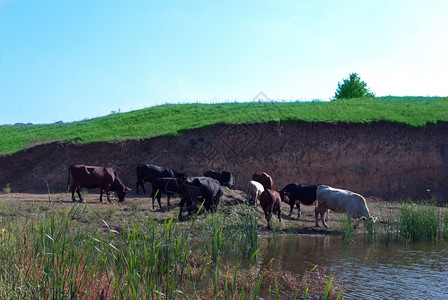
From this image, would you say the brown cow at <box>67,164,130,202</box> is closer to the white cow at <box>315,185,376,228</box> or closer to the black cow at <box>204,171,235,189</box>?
the black cow at <box>204,171,235,189</box>

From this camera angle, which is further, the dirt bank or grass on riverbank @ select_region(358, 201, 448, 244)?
the dirt bank

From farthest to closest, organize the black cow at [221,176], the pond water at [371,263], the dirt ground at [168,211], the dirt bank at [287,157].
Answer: the dirt bank at [287,157] < the black cow at [221,176] < the dirt ground at [168,211] < the pond water at [371,263]

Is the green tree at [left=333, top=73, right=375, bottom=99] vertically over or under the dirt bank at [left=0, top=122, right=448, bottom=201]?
over

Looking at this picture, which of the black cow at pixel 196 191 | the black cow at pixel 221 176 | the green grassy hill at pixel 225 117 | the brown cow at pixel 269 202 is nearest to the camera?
the brown cow at pixel 269 202

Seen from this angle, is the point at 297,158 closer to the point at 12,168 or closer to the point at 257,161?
the point at 257,161

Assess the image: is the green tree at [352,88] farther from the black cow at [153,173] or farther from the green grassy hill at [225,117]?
the black cow at [153,173]

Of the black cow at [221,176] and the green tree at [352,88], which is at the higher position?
the green tree at [352,88]

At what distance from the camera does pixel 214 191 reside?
17.0 meters

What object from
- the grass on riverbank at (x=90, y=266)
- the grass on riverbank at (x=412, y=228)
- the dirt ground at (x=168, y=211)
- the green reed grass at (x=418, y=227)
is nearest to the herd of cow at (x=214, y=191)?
the dirt ground at (x=168, y=211)

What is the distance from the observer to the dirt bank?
25797 mm

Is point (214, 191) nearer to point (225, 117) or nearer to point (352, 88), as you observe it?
point (225, 117)

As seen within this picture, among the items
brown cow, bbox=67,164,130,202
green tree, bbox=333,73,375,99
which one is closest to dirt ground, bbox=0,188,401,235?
brown cow, bbox=67,164,130,202

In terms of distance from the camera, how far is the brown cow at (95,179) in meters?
19.7

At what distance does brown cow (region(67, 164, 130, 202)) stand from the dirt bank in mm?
4355
